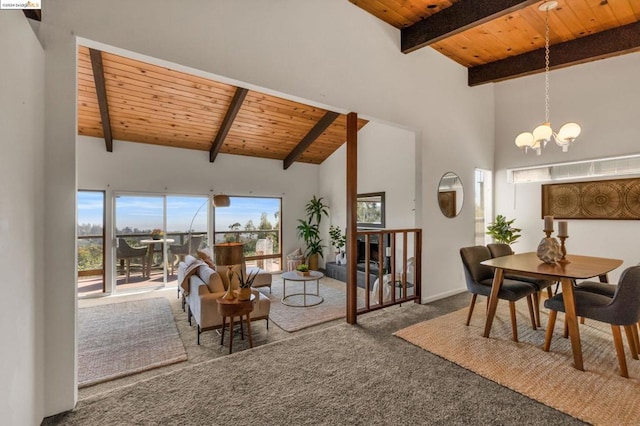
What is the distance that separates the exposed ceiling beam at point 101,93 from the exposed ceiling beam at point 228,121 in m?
1.67

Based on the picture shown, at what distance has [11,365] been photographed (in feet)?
4.70

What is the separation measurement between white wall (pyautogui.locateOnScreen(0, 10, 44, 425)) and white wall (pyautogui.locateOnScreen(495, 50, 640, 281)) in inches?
235

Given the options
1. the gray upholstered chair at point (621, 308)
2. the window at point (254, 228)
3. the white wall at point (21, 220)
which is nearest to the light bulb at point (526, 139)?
the gray upholstered chair at point (621, 308)

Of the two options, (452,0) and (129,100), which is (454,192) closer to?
(452,0)

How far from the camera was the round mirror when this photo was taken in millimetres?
4328

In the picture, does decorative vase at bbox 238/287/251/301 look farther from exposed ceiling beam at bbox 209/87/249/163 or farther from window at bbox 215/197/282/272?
window at bbox 215/197/282/272

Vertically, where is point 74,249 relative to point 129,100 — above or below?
below

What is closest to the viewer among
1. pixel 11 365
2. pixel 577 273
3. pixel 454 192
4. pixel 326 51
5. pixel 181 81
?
pixel 11 365

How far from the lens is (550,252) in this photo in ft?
9.32

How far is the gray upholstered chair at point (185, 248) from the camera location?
584 centimetres

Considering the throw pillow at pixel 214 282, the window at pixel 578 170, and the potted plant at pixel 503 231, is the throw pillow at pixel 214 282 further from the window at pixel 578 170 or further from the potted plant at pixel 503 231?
the window at pixel 578 170

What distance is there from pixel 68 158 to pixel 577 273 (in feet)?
12.7

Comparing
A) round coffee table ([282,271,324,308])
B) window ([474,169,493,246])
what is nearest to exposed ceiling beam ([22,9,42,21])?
round coffee table ([282,271,324,308])

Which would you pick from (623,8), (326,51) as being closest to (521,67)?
(623,8)
